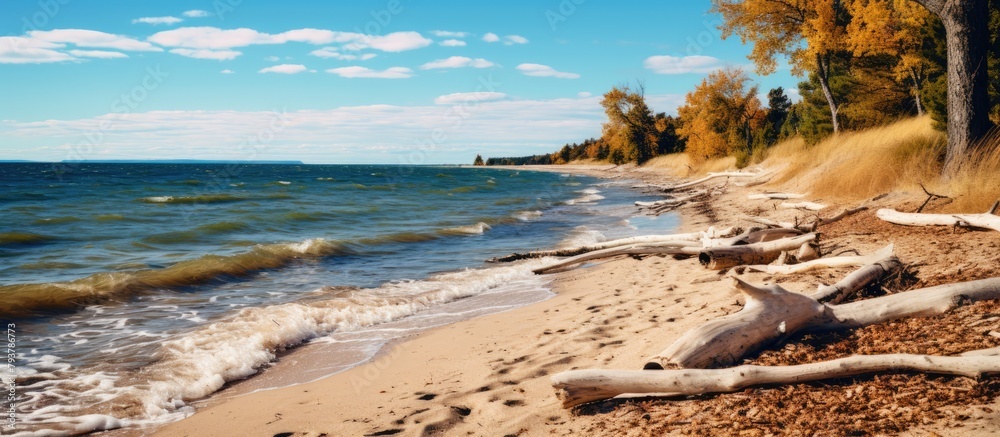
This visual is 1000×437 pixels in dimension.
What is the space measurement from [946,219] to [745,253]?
7.74 ft

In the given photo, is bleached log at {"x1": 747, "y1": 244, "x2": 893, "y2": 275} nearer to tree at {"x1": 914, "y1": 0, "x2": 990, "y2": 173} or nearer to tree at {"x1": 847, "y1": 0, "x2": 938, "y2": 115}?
tree at {"x1": 914, "y1": 0, "x2": 990, "y2": 173}

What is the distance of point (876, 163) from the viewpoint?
39.3ft

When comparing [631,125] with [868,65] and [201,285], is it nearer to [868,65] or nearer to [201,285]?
[868,65]

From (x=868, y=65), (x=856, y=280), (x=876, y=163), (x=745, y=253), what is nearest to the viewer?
(x=856, y=280)

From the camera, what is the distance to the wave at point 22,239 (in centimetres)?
1415

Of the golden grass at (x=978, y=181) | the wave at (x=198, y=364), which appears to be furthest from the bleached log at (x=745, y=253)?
the wave at (x=198, y=364)

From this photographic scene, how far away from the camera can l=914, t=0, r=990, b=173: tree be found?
919cm

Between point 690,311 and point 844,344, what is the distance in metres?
1.85

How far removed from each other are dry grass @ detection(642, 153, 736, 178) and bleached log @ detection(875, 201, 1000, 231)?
2730 centimetres

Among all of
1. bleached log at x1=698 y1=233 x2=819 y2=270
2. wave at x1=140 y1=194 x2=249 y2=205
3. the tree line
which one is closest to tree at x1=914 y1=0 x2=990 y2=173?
the tree line

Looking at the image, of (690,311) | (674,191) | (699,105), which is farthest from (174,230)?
(699,105)

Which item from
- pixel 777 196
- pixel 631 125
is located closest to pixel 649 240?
pixel 777 196

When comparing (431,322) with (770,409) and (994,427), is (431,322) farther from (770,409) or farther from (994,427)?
(994,427)

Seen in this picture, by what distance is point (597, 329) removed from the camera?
19.0 feet
